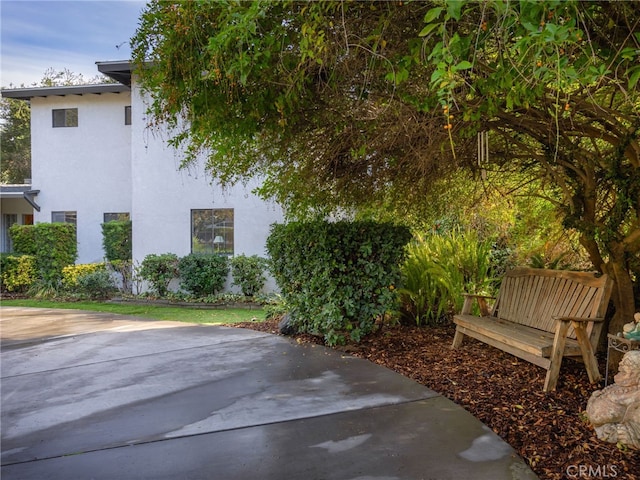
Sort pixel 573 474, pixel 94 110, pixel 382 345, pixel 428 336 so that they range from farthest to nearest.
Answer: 1. pixel 94 110
2. pixel 428 336
3. pixel 382 345
4. pixel 573 474

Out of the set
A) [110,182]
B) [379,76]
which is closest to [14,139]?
[110,182]

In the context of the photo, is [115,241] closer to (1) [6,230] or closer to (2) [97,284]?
(2) [97,284]

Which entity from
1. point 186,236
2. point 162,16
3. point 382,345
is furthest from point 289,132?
point 186,236

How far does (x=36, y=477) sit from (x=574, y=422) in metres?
3.72

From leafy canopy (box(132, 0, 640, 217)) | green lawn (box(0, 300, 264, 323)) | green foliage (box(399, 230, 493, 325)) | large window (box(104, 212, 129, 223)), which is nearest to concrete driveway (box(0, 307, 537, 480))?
green foliage (box(399, 230, 493, 325))

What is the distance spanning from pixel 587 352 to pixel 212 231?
974cm

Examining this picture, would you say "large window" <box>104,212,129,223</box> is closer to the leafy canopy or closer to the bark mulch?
the leafy canopy

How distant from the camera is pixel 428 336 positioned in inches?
267

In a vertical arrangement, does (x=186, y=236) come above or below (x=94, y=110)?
below

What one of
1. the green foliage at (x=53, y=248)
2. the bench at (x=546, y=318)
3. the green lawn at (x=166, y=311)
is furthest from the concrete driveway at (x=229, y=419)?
the green foliage at (x=53, y=248)

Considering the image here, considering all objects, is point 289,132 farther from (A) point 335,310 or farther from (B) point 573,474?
(B) point 573,474

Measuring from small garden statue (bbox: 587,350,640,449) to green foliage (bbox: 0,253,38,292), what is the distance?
14516 mm

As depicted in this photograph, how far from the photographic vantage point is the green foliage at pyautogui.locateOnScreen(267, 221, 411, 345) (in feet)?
20.9

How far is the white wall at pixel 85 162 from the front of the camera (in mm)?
14820
